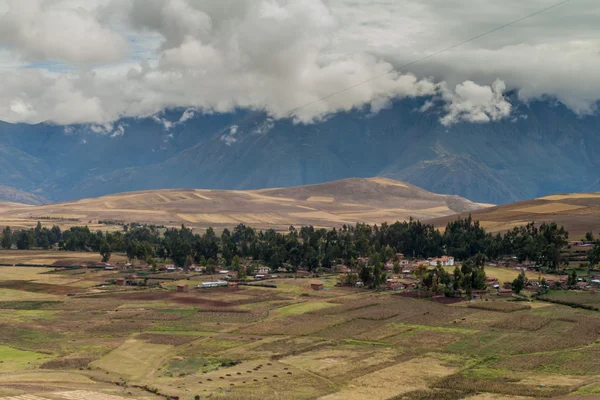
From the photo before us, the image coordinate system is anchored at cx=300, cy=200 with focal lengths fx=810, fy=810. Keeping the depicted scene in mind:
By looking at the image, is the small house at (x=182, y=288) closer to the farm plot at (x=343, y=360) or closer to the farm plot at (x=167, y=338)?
the farm plot at (x=167, y=338)

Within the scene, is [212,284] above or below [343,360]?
above

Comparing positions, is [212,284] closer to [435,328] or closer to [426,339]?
[435,328]

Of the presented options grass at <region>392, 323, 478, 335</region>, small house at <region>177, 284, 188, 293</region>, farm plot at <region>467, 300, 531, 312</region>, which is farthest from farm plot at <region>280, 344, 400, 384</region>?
small house at <region>177, 284, 188, 293</region>

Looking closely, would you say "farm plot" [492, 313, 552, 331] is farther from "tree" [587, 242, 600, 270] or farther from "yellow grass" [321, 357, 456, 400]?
"tree" [587, 242, 600, 270]

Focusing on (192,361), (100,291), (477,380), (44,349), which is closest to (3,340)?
(44,349)

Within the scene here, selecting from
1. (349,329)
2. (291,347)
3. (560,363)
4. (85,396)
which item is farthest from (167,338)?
(560,363)

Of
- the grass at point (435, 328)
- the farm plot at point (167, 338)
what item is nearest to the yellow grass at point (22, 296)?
the farm plot at point (167, 338)

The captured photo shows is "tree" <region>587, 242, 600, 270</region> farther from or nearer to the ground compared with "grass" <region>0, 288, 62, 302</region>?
farther from the ground

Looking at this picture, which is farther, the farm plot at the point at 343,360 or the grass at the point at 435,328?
the grass at the point at 435,328

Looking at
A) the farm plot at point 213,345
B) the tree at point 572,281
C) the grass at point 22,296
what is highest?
the tree at point 572,281

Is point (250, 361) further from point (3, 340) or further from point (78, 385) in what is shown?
point (3, 340)
